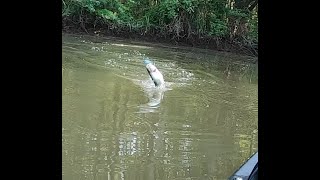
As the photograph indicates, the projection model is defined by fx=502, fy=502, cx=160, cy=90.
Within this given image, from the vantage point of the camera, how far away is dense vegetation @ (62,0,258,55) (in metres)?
19.5

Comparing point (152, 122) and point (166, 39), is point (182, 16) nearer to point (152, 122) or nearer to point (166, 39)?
point (166, 39)

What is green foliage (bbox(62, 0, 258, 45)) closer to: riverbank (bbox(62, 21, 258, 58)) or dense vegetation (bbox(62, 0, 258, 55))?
dense vegetation (bbox(62, 0, 258, 55))

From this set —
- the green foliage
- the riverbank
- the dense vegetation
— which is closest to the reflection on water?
the riverbank

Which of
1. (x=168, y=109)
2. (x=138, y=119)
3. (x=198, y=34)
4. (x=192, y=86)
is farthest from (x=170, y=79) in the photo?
(x=198, y=34)

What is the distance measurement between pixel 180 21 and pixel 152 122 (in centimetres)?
1356

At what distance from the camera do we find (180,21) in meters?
19.9

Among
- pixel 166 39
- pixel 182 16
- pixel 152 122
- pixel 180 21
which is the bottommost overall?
pixel 152 122

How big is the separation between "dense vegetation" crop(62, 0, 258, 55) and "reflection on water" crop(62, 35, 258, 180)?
7042mm

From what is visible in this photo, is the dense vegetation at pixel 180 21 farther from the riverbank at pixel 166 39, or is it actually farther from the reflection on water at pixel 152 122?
the reflection on water at pixel 152 122

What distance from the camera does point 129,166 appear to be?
5008 mm

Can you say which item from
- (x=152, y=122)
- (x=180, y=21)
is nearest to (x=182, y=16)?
(x=180, y=21)

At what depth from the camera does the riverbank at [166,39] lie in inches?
749
